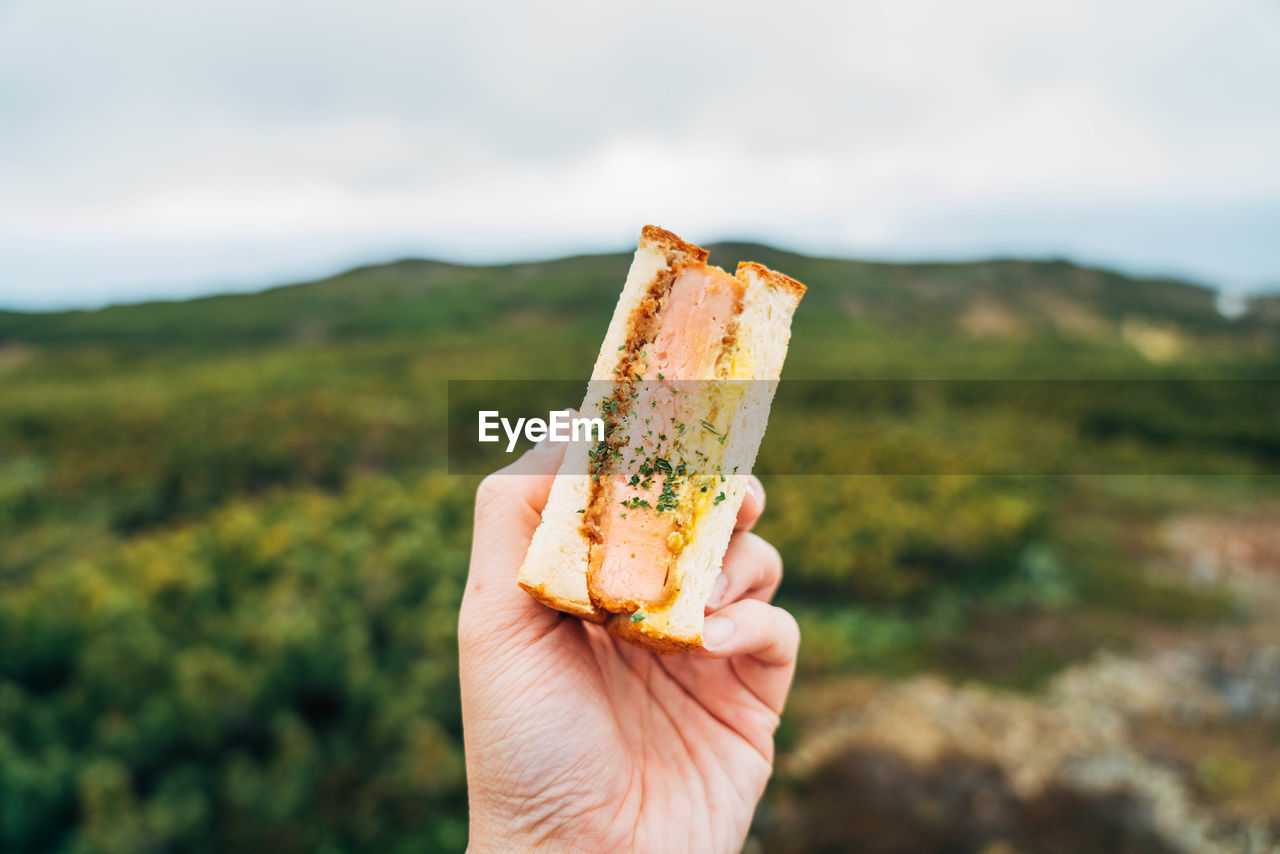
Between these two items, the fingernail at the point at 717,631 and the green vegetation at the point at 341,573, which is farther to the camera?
the green vegetation at the point at 341,573

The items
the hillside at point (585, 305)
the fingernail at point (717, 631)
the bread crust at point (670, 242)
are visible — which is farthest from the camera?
the hillside at point (585, 305)

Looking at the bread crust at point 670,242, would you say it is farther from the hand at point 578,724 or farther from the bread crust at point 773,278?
the hand at point 578,724

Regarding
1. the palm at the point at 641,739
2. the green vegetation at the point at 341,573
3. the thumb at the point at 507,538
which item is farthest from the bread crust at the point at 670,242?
the green vegetation at the point at 341,573

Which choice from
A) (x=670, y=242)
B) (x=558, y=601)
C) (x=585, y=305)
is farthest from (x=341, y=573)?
(x=585, y=305)

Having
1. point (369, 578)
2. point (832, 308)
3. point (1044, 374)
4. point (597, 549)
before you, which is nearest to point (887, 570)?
point (369, 578)

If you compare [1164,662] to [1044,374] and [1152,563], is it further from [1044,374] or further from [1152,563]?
[1044,374]

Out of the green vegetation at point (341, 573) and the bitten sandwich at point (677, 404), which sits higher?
the bitten sandwich at point (677, 404)

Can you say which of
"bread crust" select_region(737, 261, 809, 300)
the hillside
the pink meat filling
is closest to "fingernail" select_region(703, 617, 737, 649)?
the pink meat filling
